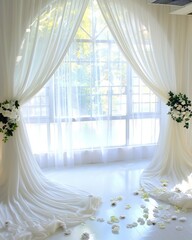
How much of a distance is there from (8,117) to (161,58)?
2.07m

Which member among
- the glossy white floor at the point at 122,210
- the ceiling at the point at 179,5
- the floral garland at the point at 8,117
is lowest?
the glossy white floor at the point at 122,210

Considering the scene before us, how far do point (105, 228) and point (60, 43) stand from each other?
2.04m

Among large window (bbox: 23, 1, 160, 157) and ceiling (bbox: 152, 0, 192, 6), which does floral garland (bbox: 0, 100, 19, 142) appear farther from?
ceiling (bbox: 152, 0, 192, 6)

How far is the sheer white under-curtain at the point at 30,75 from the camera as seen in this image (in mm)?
2715

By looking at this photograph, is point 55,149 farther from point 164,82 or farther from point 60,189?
point 164,82

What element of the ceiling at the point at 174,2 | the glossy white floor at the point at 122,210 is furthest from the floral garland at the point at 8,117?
the ceiling at the point at 174,2

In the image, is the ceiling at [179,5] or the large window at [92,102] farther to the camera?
the large window at [92,102]

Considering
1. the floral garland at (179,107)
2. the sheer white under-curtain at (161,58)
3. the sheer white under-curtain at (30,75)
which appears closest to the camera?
the sheer white under-curtain at (30,75)

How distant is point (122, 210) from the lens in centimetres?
267

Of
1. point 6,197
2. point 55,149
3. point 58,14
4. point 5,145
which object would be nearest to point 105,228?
point 6,197

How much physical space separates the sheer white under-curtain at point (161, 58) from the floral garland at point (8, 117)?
1519 millimetres

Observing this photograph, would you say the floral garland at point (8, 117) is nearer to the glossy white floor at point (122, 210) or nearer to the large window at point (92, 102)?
the large window at point (92, 102)

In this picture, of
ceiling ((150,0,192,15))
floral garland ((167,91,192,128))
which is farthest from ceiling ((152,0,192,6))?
floral garland ((167,91,192,128))

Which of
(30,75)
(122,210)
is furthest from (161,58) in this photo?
(122,210)
